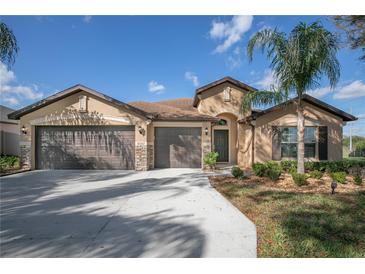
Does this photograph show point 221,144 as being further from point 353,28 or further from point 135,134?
point 353,28

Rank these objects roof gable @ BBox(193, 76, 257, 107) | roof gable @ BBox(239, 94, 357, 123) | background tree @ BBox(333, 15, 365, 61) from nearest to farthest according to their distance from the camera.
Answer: background tree @ BBox(333, 15, 365, 61)
roof gable @ BBox(239, 94, 357, 123)
roof gable @ BBox(193, 76, 257, 107)

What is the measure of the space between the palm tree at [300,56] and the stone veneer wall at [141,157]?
6.76 m

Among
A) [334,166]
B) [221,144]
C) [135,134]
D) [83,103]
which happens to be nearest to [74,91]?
[83,103]

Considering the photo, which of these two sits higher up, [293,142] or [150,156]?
[293,142]

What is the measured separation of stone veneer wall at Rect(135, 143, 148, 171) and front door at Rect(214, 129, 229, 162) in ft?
18.6

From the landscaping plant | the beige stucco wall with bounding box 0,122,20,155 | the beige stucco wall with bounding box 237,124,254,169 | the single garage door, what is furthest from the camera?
the beige stucco wall with bounding box 0,122,20,155

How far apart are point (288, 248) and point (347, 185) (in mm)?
6006

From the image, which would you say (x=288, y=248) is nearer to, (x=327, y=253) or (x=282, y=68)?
(x=327, y=253)

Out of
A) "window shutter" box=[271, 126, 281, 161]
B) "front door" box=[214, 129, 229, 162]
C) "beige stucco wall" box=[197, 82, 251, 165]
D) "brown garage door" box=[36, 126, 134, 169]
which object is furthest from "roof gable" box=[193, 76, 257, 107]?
"brown garage door" box=[36, 126, 134, 169]

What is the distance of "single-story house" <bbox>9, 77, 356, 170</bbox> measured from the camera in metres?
11.3

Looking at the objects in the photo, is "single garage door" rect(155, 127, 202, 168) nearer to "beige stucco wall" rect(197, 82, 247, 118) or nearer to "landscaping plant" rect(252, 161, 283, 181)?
→ "beige stucco wall" rect(197, 82, 247, 118)

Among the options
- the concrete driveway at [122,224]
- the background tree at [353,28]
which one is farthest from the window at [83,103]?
the background tree at [353,28]

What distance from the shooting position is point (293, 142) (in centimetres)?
1177

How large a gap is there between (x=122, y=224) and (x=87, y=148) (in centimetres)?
855
